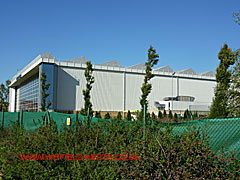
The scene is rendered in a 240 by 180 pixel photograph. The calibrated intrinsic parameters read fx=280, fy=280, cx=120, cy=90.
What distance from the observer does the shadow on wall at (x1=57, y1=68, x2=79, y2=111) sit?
3550 centimetres

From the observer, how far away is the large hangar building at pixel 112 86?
35.6m

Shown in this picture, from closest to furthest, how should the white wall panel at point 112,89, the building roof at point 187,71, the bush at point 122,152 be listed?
the bush at point 122,152 → the white wall panel at point 112,89 → the building roof at point 187,71

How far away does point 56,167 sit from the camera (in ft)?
17.4

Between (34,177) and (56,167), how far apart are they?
1.60ft

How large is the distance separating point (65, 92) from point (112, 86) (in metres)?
6.95

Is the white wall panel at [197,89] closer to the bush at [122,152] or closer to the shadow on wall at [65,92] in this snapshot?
the shadow on wall at [65,92]

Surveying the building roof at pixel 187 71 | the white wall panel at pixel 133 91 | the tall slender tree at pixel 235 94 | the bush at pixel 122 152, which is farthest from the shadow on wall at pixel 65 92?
the bush at pixel 122 152

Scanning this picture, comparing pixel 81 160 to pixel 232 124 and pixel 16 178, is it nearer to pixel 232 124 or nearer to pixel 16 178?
pixel 16 178

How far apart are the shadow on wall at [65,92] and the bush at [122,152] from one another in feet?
94.9

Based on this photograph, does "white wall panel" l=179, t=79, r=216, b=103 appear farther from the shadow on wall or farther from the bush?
the bush

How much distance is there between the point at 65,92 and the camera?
36.0 metres

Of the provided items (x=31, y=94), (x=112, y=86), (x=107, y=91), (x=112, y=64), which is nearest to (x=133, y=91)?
(x=112, y=86)

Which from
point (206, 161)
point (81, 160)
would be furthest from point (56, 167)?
point (206, 161)

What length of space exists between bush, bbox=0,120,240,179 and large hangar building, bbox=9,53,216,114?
26.0 meters
